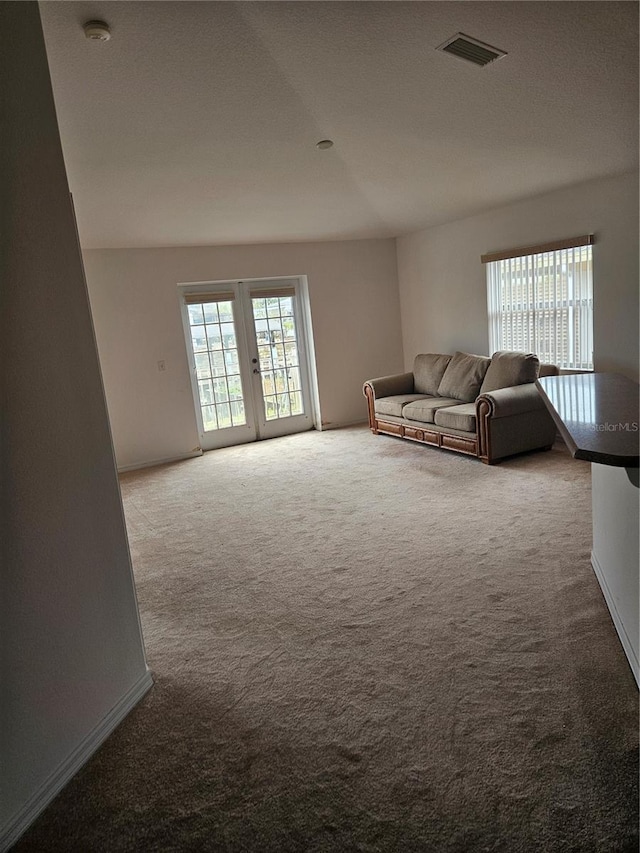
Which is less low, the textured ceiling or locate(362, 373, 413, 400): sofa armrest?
the textured ceiling

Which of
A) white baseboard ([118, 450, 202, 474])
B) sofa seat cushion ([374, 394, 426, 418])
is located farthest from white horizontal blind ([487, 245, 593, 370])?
white baseboard ([118, 450, 202, 474])

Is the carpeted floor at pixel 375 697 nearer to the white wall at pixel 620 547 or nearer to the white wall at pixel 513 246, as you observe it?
the white wall at pixel 620 547

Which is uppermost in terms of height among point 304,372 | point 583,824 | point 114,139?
point 114,139

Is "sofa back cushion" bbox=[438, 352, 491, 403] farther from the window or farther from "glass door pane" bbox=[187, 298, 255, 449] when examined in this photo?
"glass door pane" bbox=[187, 298, 255, 449]

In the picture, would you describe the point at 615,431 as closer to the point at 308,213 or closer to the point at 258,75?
the point at 258,75

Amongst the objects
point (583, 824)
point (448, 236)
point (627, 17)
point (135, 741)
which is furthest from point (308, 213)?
point (583, 824)

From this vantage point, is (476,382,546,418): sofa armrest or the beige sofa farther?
the beige sofa

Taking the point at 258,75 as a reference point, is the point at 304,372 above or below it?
below

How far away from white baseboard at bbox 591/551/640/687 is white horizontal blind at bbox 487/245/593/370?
2700 millimetres

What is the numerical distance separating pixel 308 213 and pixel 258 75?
2434 mm

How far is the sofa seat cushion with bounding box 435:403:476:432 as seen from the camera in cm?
491

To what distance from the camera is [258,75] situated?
3.18 metres

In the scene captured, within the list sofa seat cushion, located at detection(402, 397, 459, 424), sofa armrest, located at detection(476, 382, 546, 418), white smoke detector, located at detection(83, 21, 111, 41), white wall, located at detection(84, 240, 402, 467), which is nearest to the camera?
white smoke detector, located at detection(83, 21, 111, 41)

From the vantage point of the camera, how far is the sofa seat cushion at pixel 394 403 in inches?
233
